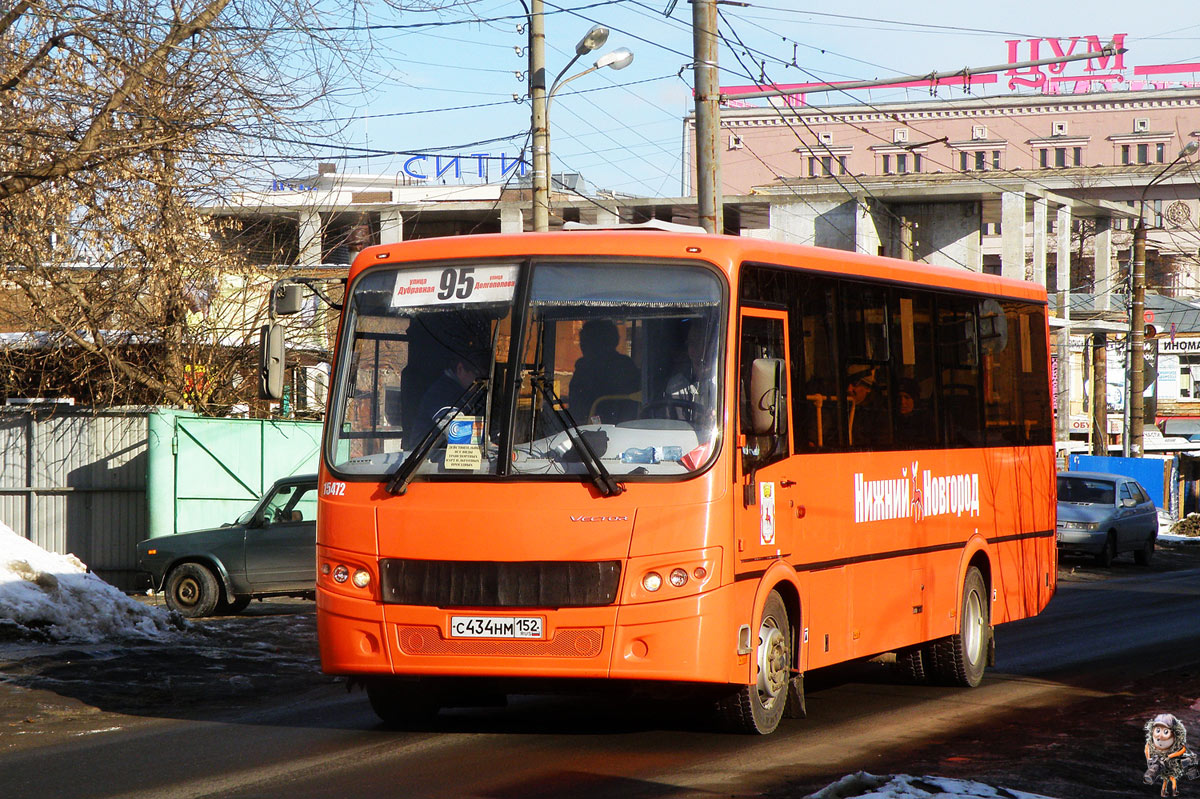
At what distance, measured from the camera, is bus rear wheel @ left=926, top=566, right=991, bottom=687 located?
1216 cm

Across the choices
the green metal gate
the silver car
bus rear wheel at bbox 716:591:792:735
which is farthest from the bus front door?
the silver car

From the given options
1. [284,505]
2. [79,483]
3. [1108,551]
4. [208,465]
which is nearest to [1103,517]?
[1108,551]

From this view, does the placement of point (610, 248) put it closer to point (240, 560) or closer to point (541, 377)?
point (541, 377)

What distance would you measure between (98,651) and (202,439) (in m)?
8.48

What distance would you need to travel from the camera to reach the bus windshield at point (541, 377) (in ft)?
28.7

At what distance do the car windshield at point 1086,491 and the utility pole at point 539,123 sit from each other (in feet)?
39.8

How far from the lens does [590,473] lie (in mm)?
8586

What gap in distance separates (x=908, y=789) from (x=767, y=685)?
2.47 m

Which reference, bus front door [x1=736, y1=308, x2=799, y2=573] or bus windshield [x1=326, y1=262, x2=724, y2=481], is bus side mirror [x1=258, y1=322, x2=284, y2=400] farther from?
bus front door [x1=736, y1=308, x2=799, y2=573]

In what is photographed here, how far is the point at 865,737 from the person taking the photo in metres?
9.26

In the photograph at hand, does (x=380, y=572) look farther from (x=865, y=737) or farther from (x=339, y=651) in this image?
(x=865, y=737)

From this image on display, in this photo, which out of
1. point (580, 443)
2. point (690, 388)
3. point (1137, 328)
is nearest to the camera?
point (580, 443)

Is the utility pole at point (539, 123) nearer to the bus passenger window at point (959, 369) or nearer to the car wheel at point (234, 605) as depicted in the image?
the car wheel at point (234, 605)

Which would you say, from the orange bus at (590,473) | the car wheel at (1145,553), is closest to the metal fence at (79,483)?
the orange bus at (590,473)
